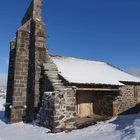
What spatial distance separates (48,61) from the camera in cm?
1622

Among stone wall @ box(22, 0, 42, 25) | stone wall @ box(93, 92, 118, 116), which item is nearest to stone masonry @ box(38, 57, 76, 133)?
stone wall @ box(93, 92, 118, 116)

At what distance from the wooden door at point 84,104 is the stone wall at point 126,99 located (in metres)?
1.92

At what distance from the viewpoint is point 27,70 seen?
16188mm

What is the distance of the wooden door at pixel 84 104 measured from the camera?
17812mm

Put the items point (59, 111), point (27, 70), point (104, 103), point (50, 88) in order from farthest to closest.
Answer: point (104, 103) → point (27, 70) → point (50, 88) → point (59, 111)

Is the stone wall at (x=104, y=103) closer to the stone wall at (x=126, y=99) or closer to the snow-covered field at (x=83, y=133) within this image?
the stone wall at (x=126, y=99)

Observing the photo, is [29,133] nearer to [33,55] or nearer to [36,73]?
[36,73]

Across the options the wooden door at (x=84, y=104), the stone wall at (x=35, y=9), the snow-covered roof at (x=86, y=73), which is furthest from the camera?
the wooden door at (x=84, y=104)

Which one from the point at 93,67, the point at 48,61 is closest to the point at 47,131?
the point at 48,61

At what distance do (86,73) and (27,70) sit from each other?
4.52 m

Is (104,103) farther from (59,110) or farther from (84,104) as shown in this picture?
(59,110)

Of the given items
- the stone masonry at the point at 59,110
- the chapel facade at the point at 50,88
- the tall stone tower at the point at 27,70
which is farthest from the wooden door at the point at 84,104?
the stone masonry at the point at 59,110

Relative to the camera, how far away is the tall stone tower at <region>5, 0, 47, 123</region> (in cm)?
1535

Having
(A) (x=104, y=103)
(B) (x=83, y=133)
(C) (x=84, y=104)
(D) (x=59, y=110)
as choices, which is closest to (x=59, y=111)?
(D) (x=59, y=110)
